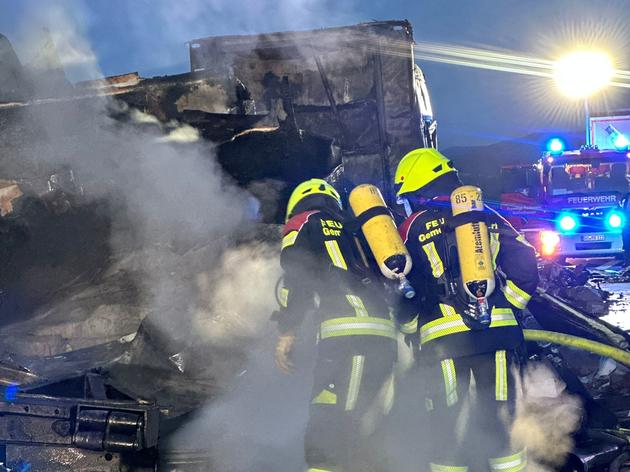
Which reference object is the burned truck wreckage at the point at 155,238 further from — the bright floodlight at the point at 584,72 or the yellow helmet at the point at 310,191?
the bright floodlight at the point at 584,72

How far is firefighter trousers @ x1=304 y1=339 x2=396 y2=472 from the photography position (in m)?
3.70

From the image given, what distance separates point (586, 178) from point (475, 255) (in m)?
9.67

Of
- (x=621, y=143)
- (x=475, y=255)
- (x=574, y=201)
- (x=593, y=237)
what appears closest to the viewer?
(x=475, y=255)

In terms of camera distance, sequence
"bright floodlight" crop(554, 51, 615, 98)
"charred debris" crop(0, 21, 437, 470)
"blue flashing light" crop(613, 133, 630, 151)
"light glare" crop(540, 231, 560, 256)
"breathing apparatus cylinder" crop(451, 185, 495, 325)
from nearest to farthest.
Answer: "breathing apparatus cylinder" crop(451, 185, 495, 325)
"charred debris" crop(0, 21, 437, 470)
"light glare" crop(540, 231, 560, 256)
"blue flashing light" crop(613, 133, 630, 151)
"bright floodlight" crop(554, 51, 615, 98)

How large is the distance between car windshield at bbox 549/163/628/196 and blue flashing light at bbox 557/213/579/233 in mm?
783

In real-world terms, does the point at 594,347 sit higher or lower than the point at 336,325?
higher

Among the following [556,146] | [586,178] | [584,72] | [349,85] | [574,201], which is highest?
[584,72]

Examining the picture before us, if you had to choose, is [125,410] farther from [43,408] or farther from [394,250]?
[394,250]

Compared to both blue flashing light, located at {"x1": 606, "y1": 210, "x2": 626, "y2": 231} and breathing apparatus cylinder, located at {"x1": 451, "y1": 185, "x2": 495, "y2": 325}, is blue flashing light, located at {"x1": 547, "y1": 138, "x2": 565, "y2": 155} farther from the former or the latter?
breathing apparatus cylinder, located at {"x1": 451, "y1": 185, "x2": 495, "y2": 325}

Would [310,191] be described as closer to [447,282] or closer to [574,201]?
[447,282]

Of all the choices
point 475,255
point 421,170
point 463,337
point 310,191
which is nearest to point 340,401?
point 463,337

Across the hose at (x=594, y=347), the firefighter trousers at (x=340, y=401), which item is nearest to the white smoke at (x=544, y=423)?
the hose at (x=594, y=347)

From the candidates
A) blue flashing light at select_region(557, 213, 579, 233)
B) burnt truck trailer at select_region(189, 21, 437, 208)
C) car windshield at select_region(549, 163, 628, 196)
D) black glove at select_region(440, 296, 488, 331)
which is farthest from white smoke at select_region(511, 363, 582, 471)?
car windshield at select_region(549, 163, 628, 196)

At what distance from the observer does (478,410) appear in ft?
12.5
